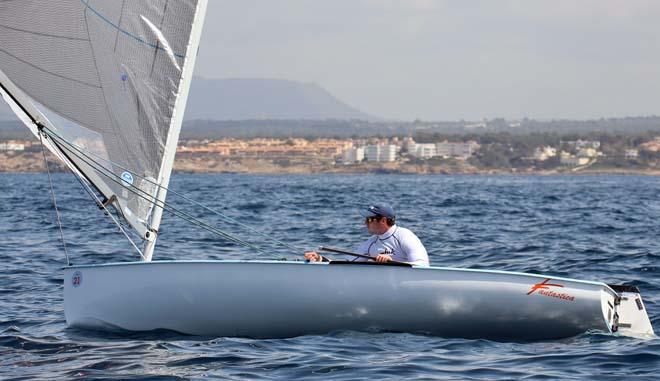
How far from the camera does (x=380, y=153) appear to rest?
152125 millimetres

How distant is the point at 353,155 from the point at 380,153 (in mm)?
4928

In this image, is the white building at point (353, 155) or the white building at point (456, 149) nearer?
the white building at point (353, 155)

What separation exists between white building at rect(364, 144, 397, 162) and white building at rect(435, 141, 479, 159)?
6.56 meters

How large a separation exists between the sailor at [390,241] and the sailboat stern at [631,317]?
1.77m

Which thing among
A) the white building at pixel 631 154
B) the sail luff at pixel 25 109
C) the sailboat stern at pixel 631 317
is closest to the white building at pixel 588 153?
the white building at pixel 631 154

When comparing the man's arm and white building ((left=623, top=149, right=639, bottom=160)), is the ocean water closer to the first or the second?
the man's arm

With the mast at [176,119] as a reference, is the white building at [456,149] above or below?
below

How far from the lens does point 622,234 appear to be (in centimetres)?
2194

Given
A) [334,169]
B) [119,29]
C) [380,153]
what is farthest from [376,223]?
[380,153]

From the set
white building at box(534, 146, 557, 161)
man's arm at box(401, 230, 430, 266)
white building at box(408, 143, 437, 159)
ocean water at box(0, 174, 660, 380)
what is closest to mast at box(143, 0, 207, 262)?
ocean water at box(0, 174, 660, 380)

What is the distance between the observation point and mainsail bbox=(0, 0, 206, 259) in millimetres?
9453

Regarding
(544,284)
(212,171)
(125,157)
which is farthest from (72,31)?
(212,171)

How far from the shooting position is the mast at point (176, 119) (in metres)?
9.82

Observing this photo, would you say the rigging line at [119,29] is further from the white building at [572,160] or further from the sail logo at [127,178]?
the white building at [572,160]
